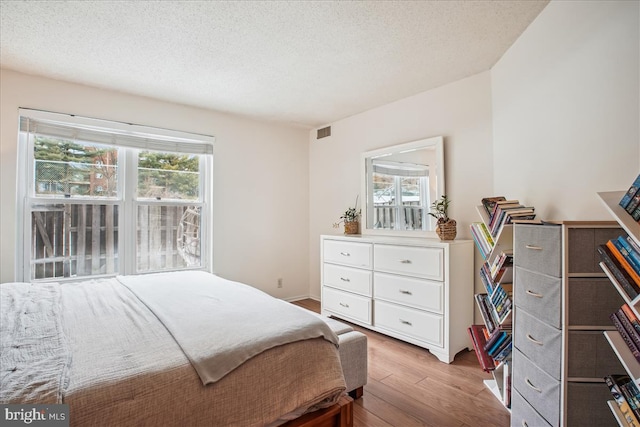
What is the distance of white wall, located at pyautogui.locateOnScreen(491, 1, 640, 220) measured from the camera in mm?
1309

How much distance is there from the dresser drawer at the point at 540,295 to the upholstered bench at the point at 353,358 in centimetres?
89

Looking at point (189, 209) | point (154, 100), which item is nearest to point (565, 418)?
point (189, 209)

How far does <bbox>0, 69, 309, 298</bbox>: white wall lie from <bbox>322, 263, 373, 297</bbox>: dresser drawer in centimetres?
87

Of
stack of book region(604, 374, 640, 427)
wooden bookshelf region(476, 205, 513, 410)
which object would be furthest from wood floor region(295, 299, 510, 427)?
stack of book region(604, 374, 640, 427)

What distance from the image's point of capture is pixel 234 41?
84.7 inches

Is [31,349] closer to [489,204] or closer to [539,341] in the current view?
[539,341]

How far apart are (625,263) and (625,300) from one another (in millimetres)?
122

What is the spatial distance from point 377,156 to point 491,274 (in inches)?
74.2

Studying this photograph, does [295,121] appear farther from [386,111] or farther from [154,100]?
[154,100]

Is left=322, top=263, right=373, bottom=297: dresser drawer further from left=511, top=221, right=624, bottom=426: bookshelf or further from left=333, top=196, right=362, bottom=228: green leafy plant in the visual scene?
left=511, top=221, right=624, bottom=426: bookshelf

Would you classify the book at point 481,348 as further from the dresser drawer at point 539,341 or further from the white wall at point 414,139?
the white wall at point 414,139

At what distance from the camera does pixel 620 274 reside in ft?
3.34

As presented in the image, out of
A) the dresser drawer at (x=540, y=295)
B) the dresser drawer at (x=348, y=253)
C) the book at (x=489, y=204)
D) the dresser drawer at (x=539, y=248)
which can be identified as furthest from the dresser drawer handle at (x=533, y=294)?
the dresser drawer at (x=348, y=253)

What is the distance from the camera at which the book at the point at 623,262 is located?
3.15ft
